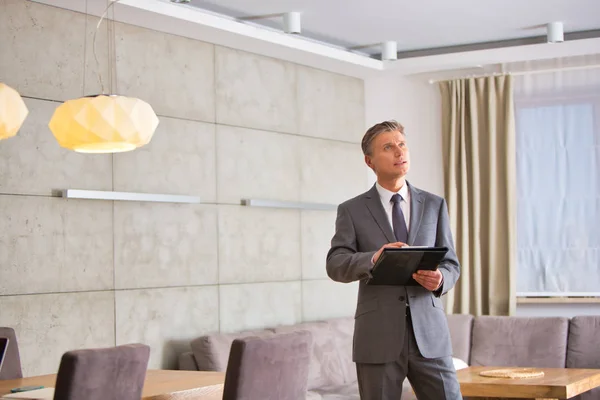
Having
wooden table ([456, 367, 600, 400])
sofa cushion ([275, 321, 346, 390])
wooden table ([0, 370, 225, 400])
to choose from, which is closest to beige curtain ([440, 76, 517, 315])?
sofa cushion ([275, 321, 346, 390])

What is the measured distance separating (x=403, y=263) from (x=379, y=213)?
33cm

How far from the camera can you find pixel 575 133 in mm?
6750

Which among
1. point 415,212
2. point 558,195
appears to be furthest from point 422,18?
point 415,212

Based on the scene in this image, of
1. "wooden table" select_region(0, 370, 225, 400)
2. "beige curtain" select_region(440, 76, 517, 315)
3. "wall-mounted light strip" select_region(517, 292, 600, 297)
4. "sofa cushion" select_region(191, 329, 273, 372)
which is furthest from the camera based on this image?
"beige curtain" select_region(440, 76, 517, 315)

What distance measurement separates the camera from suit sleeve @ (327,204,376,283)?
3009 millimetres

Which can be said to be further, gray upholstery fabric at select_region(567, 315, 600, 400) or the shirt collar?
gray upholstery fabric at select_region(567, 315, 600, 400)

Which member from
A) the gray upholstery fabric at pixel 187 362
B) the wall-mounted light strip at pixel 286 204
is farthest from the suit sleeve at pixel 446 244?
the wall-mounted light strip at pixel 286 204

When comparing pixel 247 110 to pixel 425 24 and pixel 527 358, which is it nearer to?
pixel 425 24

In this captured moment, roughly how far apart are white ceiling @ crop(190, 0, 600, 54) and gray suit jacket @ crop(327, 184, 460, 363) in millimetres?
2576

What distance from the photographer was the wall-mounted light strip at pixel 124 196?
4.84m

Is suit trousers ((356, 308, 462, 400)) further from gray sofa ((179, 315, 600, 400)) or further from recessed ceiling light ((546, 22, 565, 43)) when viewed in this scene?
recessed ceiling light ((546, 22, 565, 43))

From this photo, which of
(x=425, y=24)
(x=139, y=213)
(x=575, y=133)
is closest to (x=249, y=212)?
(x=139, y=213)

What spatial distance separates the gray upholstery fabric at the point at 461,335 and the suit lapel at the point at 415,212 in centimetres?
Result: 329

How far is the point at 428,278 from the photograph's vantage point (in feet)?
9.86
